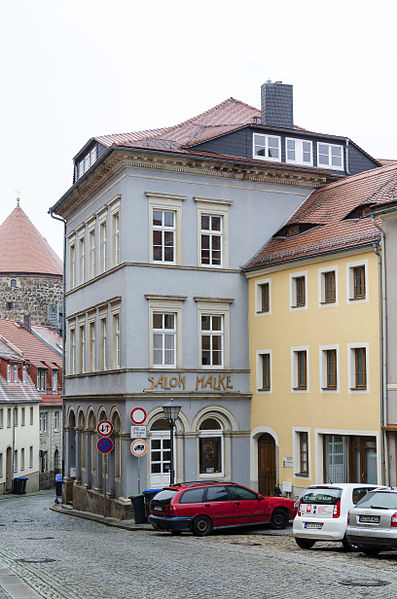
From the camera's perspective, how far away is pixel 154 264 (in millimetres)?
32219

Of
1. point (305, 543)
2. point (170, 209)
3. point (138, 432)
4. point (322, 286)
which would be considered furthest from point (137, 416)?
point (305, 543)

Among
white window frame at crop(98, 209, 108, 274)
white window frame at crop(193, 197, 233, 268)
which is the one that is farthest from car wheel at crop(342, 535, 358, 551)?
white window frame at crop(98, 209, 108, 274)

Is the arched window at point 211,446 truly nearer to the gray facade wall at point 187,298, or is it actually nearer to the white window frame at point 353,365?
the gray facade wall at point 187,298

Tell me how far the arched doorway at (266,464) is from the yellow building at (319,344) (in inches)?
1.4

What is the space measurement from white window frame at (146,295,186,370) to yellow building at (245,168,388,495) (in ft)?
9.46

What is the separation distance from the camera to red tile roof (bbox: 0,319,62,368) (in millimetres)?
69562

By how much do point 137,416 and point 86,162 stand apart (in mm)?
14818

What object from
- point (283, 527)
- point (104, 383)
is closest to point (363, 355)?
point (283, 527)

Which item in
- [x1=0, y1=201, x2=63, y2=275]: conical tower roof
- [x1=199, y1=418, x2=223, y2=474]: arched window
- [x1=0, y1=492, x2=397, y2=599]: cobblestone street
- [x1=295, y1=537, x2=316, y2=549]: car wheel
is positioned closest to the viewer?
[x1=0, y1=492, x2=397, y2=599]: cobblestone street

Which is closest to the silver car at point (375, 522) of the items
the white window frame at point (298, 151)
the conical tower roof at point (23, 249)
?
the white window frame at point (298, 151)

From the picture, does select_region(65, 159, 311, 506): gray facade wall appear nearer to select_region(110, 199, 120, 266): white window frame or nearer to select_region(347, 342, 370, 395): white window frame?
select_region(110, 199, 120, 266): white window frame

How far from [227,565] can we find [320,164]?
23229 mm

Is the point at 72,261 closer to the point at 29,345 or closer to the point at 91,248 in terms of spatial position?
the point at 91,248

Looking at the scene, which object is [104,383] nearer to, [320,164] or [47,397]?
[320,164]
